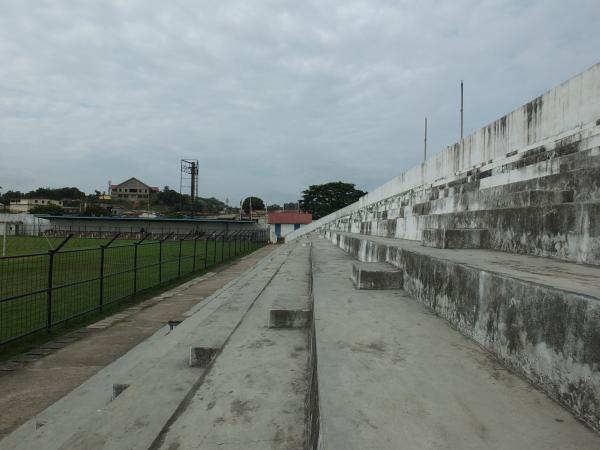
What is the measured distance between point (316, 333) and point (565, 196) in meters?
2.54

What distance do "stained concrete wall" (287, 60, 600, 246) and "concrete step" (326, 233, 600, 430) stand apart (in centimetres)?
294

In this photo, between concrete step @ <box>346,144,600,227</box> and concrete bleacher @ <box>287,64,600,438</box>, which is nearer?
concrete bleacher @ <box>287,64,600,438</box>

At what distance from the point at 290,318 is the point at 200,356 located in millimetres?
755

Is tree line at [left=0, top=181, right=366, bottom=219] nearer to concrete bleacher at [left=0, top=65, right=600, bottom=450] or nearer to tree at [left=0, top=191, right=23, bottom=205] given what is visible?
tree at [left=0, top=191, right=23, bottom=205]

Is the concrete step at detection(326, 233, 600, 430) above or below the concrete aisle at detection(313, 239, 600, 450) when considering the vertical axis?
above

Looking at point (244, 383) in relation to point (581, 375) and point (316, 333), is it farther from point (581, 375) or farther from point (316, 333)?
point (581, 375)

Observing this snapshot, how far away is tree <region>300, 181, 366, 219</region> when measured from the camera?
230 ft

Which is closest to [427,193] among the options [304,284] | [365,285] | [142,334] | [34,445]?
[304,284]

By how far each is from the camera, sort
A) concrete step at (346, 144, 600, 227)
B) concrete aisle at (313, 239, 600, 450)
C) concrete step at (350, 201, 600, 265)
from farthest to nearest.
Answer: concrete step at (346, 144, 600, 227), concrete step at (350, 201, 600, 265), concrete aisle at (313, 239, 600, 450)

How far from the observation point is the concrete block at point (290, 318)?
302 centimetres

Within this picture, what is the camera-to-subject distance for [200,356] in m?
2.75

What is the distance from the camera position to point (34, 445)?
2.33 metres

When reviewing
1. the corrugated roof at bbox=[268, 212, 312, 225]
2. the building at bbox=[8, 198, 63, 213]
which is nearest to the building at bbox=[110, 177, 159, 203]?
the building at bbox=[8, 198, 63, 213]

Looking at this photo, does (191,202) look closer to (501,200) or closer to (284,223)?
(284,223)
